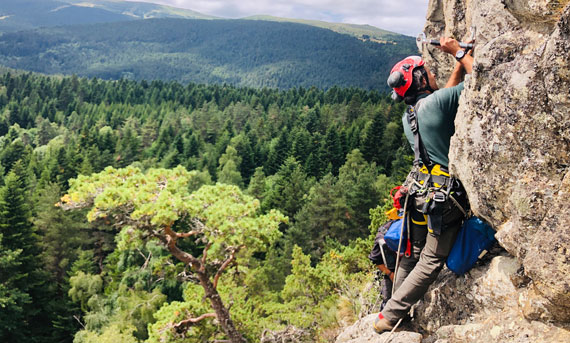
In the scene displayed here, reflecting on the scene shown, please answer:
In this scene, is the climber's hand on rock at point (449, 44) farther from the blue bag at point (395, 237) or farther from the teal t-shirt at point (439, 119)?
the blue bag at point (395, 237)

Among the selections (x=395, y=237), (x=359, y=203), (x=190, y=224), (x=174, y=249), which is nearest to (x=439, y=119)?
(x=395, y=237)

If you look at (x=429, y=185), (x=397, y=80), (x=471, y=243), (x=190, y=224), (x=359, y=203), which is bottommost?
(x=359, y=203)

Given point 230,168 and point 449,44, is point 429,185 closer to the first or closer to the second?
point 449,44

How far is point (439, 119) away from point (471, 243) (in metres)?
1.36

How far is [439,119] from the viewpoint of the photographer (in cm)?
473

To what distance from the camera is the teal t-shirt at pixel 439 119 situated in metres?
4.70

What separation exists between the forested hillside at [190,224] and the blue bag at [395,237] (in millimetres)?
4287

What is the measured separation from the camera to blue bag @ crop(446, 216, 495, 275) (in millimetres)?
4832

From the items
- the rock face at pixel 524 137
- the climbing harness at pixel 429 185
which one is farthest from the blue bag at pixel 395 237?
the rock face at pixel 524 137

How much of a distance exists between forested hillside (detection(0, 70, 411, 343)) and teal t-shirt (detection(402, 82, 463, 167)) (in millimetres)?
5527

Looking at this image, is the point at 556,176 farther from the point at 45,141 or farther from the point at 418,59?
the point at 45,141

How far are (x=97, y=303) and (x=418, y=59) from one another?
99.3 feet

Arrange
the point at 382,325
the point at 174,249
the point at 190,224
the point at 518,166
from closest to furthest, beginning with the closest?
the point at 518,166, the point at 382,325, the point at 190,224, the point at 174,249

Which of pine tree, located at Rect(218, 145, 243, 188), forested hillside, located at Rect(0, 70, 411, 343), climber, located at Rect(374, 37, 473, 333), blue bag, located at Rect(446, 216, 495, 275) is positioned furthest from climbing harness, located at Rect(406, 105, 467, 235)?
pine tree, located at Rect(218, 145, 243, 188)
